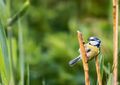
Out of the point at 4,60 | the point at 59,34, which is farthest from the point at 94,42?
the point at 59,34

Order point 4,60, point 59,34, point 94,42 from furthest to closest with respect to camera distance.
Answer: point 59,34 < point 4,60 < point 94,42

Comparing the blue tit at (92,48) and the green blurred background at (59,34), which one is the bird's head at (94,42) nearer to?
the blue tit at (92,48)

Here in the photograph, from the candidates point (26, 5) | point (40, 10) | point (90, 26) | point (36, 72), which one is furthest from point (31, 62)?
point (26, 5)

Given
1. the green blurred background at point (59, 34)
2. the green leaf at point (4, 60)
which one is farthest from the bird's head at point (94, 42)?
the green blurred background at point (59, 34)

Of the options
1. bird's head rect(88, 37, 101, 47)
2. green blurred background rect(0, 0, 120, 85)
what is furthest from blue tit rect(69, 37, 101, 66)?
green blurred background rect(0, 0, 120, 85)

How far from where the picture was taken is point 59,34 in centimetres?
212

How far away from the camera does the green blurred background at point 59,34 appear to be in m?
1.78

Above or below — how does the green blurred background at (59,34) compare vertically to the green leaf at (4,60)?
below

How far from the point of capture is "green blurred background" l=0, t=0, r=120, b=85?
1777 millimetres

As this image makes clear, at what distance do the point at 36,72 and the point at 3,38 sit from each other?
106 cm

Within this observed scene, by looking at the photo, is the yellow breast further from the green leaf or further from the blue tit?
the green leaf

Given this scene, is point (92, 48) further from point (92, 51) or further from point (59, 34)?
point (59, 34)

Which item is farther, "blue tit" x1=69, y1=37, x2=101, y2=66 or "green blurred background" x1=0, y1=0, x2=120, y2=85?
"green blurred background" x1=0, y1=0, x2=120, y2=85

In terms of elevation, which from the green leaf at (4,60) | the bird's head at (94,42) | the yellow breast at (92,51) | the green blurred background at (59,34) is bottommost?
the green blurred background at (59,34)
